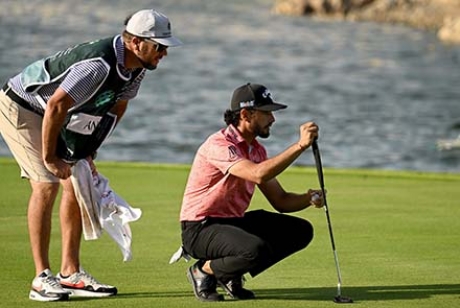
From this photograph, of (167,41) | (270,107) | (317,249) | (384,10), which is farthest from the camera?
(384,10)

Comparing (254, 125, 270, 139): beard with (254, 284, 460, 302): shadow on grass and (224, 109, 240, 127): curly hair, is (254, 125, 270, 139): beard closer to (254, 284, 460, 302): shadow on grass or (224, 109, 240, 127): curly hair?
(224, 109, 240, 127): curly hair

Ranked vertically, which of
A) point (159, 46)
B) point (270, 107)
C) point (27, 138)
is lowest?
point (27, 138)

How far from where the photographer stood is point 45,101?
7.14m

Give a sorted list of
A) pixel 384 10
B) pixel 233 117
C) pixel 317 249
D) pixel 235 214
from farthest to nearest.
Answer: pixel 384 10 < pixel 317 249 < pixel 235 214 < pixel 233 117

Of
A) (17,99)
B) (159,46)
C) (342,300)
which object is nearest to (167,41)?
(159,46)

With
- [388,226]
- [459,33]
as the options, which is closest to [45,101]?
[388,226]

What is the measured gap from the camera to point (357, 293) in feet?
23.9

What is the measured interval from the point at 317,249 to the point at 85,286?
187 cm

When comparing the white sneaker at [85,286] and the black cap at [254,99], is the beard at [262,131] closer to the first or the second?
the black cap at [254,99]

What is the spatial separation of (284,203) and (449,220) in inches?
104

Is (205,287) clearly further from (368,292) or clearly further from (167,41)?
(167,41)

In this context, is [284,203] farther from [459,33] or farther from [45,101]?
[459,33]

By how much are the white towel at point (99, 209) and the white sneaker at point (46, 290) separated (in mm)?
278

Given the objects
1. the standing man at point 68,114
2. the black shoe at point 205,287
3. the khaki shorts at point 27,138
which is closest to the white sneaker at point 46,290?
the standing man at point 68,114
